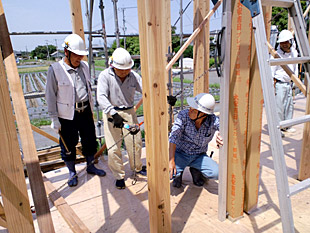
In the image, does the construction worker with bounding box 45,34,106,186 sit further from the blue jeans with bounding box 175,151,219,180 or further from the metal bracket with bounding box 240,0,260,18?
the metal bracket with bounding box 240,0,260,18

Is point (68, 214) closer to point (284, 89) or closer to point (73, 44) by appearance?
point (73, 44)

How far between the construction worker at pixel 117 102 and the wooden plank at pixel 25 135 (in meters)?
1.30

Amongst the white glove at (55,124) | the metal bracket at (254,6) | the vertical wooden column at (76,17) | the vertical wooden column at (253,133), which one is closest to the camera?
the metal bracket at (254,6)

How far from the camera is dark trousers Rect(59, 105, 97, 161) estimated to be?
2799mm

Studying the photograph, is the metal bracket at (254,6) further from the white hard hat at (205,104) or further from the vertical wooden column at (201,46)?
the vertical wooden column at (201,46)

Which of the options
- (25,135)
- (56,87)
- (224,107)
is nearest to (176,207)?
(224,107)

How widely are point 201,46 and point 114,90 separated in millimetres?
1914

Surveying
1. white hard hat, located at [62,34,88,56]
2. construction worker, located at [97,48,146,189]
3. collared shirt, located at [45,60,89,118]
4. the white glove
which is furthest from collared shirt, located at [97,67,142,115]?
the white glove

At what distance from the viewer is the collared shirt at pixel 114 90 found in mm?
2674

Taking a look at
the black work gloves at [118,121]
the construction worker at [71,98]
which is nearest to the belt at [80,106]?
the construction worker at [71,98]

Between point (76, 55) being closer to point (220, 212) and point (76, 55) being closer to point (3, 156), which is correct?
point (3, 156)

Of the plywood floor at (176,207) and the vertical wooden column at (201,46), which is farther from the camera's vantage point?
the vertical wooden column at (201,46)

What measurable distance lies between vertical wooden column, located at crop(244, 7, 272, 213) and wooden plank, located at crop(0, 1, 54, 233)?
1.66 meters

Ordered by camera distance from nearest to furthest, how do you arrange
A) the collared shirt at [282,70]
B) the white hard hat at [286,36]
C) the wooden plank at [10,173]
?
the wooden plank at [10,173], the white hard hat at [286,36], the collared shirt at [282,70]
